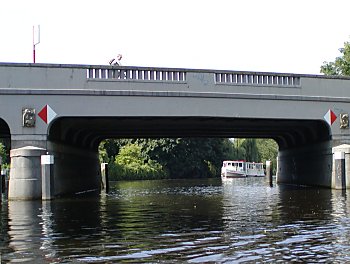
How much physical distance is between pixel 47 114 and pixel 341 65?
1401 inches

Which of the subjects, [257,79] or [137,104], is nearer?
[137,104]

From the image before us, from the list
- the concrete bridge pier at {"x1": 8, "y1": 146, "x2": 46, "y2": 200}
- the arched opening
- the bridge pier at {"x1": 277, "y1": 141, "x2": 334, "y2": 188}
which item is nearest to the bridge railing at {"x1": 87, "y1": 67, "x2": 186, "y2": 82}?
the arched opening

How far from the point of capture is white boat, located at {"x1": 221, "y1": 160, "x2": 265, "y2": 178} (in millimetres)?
76000

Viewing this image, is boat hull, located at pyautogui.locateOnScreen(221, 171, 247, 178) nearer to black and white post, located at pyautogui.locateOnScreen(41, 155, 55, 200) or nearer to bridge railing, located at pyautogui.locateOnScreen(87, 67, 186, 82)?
bridge railing, located at pyautogui.locateOnScreen(87, 67, 186, 82)

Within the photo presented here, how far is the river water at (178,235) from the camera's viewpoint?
9.56 metres

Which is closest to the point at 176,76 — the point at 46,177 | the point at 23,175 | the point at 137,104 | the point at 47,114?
the point at 137,104

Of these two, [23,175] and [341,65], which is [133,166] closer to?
[341,65]

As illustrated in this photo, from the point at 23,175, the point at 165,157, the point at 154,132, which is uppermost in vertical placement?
the point at 154,132

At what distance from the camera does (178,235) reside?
12.1 meters

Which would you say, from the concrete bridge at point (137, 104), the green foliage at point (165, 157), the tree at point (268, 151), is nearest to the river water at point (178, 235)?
the concrete bridge at point (137, 104)

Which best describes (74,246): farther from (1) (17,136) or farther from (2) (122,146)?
(2) (122,146)

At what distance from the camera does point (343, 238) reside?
11.3 m

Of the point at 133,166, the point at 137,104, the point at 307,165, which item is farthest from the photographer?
the point at 133,166

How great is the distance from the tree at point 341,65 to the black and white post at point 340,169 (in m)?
24.2
